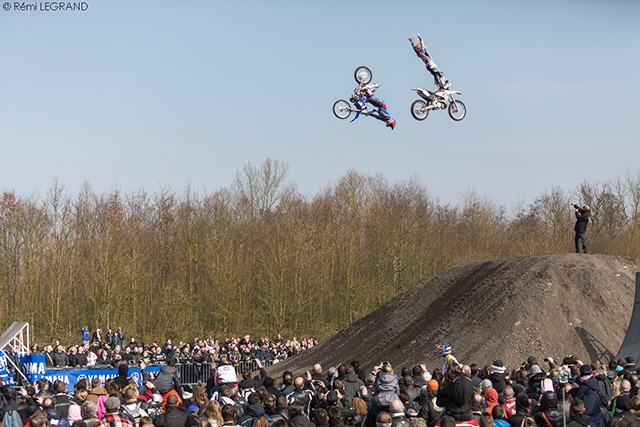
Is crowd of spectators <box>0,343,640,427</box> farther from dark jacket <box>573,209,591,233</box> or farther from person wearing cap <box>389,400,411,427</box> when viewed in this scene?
dark jacket <box>573,209,591,233</box>

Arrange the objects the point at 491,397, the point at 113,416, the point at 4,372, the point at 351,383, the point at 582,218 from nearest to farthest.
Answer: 1. the point at 113,416
2. the point at 491,397
3. the point at 351,383
4. the point at 4,372
5. the point at 582,218

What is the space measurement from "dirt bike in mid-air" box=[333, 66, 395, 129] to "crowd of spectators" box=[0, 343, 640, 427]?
40.6ft

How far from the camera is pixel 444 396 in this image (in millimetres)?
9703

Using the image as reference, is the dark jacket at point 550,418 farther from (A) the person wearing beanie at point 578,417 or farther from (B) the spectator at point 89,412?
(B) the spectator at point 89,412

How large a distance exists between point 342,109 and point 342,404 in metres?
14.3

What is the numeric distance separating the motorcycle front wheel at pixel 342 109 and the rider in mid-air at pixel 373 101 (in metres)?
0.35

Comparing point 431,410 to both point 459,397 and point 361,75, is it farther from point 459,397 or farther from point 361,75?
→ point 361,75

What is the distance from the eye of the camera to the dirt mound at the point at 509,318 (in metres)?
25.1

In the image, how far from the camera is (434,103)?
920 inches

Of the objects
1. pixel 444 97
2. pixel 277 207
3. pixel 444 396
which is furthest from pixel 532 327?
pixel 277 207

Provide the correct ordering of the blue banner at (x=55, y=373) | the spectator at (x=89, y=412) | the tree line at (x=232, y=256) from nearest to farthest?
the spectator at (x=89, y=412) < the blue banner at (x=55, y=373) < the tree line at (x=232, y=256)

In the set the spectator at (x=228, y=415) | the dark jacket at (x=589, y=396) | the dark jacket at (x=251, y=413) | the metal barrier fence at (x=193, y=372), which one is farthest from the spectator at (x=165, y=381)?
the metal barrier fence at (x=193, y=372)

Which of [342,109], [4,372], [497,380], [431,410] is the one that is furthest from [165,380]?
[342,109]

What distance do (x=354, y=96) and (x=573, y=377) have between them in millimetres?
13129
